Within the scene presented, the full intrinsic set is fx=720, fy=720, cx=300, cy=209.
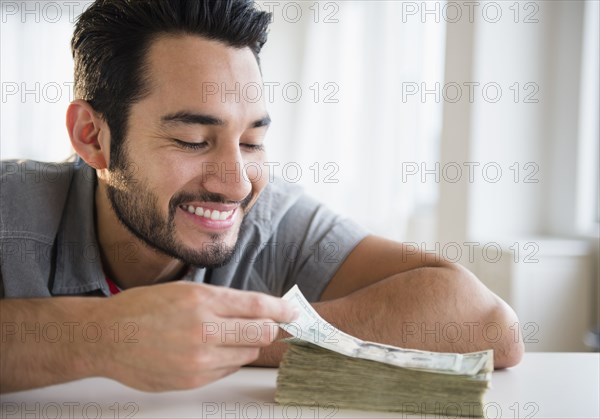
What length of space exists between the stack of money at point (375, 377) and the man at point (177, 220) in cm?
24

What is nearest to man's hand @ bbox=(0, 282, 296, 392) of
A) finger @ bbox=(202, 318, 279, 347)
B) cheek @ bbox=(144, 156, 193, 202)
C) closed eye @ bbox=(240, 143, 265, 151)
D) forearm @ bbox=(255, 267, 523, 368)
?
finger @ bbox=(202, 318, 279, 347)

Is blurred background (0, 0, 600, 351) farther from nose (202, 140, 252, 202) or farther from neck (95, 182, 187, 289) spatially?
neck (95, 182, 187, 289)

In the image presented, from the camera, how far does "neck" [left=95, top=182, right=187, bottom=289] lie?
1.67 m

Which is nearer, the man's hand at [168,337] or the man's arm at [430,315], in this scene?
the man's hand at [168,337]

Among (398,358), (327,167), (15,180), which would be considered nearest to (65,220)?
(15,180)

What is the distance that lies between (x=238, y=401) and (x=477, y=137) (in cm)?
291

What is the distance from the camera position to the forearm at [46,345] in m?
1.08

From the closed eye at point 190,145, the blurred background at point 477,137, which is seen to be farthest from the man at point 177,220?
the blurred background at point 477,137

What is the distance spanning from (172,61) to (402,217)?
12.9 feet

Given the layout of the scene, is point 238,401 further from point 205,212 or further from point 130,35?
point 130,35

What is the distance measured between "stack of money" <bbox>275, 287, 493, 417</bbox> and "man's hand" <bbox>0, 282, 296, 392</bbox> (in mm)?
73

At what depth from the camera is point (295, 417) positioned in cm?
103

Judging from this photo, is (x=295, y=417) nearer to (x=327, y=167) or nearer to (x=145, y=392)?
(x=145, y=392)

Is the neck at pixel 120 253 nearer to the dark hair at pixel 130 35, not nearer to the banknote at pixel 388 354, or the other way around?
the dark hair at pixel 130 35
